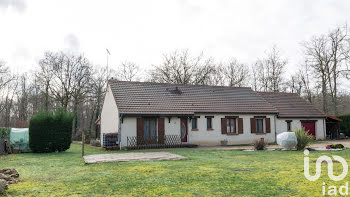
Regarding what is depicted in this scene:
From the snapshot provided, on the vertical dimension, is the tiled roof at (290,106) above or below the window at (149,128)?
above

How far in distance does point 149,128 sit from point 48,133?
23.4ft

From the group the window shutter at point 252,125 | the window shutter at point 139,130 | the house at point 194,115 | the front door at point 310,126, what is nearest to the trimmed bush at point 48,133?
the house at point 194,115

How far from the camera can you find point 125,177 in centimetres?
859

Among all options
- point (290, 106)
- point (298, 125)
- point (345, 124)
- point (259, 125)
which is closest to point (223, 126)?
point (259, 125)

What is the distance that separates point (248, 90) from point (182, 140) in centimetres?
1056

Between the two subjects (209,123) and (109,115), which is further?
(209,123)

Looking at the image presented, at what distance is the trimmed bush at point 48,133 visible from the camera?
18281mm

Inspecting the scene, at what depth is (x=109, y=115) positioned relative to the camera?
79.8ft

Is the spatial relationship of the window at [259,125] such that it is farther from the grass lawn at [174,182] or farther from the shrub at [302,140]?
the grass lawn at [174,182]

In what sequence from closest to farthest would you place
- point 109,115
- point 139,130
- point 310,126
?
point 139,130 → point 109,115 → point 310,126

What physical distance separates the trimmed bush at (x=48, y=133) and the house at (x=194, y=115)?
388 centimetres

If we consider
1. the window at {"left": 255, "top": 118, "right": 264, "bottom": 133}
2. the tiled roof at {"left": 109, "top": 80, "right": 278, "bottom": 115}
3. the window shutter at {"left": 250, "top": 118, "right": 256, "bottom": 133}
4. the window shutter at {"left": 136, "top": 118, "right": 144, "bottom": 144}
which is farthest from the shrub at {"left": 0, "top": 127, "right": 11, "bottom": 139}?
the window at {"left": 255, "top": 118, "right": 264, "bottom": 133}

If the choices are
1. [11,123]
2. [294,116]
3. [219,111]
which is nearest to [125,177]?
[219,111]

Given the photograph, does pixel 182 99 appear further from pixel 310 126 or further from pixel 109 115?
pixel 310 126
